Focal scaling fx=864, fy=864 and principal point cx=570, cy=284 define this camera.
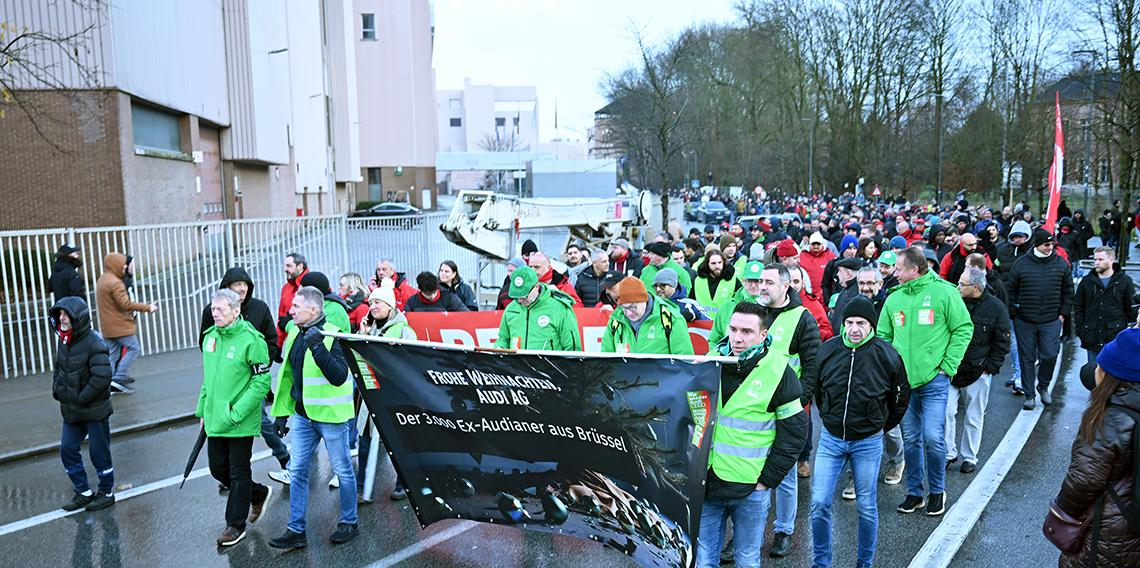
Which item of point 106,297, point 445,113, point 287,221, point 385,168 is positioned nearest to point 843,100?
point 385,168

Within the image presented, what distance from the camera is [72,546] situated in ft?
20.6

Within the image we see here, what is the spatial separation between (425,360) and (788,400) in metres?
2.22

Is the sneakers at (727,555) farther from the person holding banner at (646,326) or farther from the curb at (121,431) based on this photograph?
the curb at (121,431)

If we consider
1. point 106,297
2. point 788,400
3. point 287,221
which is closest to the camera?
point 788,400

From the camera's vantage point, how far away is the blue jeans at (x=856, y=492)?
525 centimetres

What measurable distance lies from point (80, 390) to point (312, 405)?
2.26 m

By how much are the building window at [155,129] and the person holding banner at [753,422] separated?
63.6 feet

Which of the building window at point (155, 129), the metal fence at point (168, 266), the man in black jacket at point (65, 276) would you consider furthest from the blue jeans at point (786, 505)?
the building window at point (155, 129)

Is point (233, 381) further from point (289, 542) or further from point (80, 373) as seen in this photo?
point (80, 373)

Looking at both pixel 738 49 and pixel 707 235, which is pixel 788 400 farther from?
pixel 738 49

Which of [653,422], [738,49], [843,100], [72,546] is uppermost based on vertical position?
[738,49]

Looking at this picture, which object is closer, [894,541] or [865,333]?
[865,333]

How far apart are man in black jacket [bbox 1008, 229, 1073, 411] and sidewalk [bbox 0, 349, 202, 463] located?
959cm

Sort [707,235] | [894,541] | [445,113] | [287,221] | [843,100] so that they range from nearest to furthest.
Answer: [894,541]
[287,221]
[707,235]
[843,100]
[445,113]
